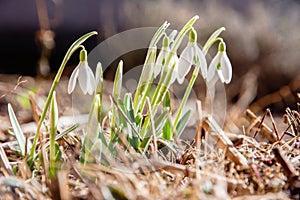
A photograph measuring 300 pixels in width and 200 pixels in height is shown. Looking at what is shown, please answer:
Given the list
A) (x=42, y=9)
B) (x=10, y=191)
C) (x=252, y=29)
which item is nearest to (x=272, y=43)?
(x=252, y=29)

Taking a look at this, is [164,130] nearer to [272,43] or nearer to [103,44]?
[272,43]

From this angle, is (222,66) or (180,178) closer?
(180,178)

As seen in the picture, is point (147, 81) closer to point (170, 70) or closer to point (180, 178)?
point (170, 70)

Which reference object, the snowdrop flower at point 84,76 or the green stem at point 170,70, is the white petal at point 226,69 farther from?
the snowdrop flower at point 84,76

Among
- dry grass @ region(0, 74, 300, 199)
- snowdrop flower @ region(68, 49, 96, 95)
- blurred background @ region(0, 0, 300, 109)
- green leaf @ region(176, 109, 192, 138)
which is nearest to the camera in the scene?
dry grass @ region(0, 74, 300, 199)

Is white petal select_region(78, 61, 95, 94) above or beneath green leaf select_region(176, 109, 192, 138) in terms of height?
above

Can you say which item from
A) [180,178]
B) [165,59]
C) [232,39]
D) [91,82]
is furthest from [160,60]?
[232,39]

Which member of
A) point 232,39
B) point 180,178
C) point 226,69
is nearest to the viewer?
point 180,178

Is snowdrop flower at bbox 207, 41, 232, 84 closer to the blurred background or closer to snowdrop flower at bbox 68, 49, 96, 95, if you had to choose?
snowdrop flower at bbox 68, 49, 96, 95

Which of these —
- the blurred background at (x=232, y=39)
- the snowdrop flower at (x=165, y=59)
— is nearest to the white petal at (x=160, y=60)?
the snowdrop flower at (x=165, y=59)

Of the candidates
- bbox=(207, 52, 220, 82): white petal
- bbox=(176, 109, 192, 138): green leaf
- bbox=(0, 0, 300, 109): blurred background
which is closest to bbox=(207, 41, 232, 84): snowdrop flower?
bbox=(207, 52, 220, 82): white petal
